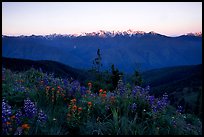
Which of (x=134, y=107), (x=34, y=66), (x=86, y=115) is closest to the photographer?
(x=86, y=115)

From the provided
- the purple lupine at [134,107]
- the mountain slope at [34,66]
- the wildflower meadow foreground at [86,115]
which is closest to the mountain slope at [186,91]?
the wildflower meadow foreground at [86,115]

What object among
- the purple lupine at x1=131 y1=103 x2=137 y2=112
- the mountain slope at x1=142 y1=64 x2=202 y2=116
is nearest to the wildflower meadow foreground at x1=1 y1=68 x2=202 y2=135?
the purple lupine at x1=131 y1=103 x2=137 y2=112

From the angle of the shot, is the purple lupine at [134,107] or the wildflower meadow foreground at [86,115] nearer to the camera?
the wildflower meadow foreground at [86,115]

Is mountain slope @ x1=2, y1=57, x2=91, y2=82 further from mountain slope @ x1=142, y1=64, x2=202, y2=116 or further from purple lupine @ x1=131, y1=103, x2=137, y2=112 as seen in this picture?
mountain slope @ x1=142, y1=64, x2=202, y2=116

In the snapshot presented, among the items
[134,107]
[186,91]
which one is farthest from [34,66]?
[134,107]

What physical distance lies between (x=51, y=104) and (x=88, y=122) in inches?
59.9

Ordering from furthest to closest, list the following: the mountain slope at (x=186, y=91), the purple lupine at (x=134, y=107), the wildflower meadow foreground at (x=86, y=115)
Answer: the mountain slope at (x=186, y=91)
the purple lupine at (x=134, y=107)
the wildflower meadow foreground at (x=86, y=115)

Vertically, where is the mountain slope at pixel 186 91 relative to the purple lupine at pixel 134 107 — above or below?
above

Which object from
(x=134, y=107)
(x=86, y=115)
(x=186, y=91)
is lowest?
(x=86, y=115)

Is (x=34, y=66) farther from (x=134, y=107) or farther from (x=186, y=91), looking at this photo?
(x=134, y=107)

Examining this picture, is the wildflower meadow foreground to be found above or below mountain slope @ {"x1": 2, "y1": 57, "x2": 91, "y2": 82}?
below

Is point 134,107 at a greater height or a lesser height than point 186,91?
lesser

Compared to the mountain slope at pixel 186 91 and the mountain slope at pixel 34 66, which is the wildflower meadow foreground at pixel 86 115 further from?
the mountain slope at pixel 34 66

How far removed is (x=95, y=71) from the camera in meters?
21.5
